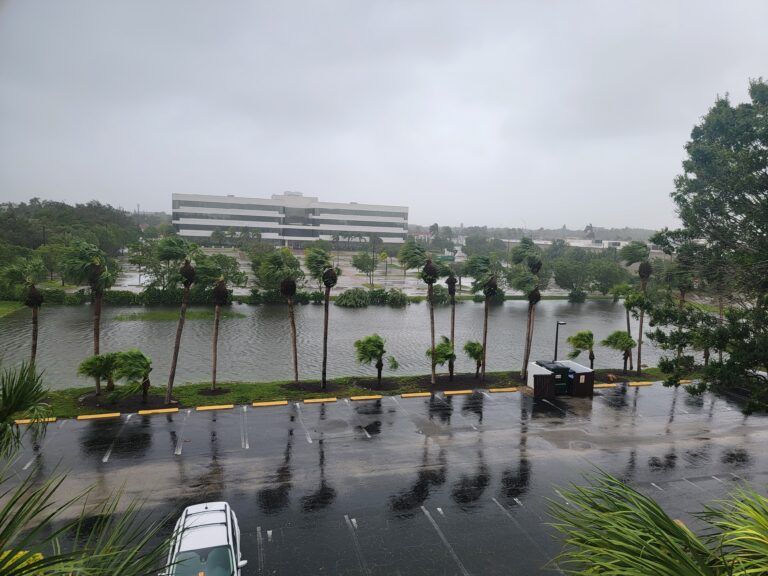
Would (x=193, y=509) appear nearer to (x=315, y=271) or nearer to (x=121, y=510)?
(x=121, y=510)

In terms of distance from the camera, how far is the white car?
367 inches

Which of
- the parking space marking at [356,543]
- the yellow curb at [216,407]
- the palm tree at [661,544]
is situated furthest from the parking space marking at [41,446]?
the palm tree at [661,544]

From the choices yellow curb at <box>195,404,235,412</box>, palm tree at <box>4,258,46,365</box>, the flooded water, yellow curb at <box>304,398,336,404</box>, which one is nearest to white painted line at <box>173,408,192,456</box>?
yellow curb at <box>195,404,235,412</box>

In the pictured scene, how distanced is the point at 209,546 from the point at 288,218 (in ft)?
369

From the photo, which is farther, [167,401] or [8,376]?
[167,401]

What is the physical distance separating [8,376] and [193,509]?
22.7 feet

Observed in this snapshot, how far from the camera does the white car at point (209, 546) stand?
9320 millimetres

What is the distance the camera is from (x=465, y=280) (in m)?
80.7

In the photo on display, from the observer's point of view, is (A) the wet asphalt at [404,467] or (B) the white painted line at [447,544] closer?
(B) the white painted line at [447,544]

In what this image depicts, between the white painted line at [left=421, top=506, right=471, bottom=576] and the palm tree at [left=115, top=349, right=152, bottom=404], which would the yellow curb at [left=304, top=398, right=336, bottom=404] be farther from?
the white painted line at [left=421, top=506, right=471, bottom=576]

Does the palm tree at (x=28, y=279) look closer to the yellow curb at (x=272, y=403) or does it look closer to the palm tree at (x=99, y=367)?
the palm tree at (x=99, y=367)

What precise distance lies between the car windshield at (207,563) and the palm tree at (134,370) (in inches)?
442

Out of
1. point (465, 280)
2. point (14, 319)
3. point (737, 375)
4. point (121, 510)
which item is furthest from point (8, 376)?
point (465, 280)

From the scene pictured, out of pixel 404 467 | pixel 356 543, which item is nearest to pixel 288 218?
pixel 404 467
